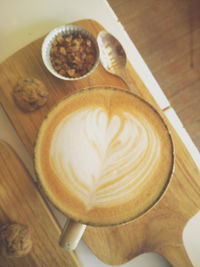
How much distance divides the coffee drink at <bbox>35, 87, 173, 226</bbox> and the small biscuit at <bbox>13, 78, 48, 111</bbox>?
10 cm

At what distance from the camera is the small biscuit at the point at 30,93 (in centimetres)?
→ 55

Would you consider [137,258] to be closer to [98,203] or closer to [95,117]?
[98,203]

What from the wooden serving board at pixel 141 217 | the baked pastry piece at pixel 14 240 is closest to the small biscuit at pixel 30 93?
the wooden serving board at pixel 141 217

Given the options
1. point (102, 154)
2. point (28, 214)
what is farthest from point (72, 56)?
Answer: point (28, 214)

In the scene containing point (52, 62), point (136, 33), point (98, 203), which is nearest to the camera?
point (98, 203)

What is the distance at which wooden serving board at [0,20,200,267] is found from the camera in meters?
0.58

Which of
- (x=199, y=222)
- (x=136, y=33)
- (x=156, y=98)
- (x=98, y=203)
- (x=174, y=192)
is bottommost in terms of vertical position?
(x=199, y=222)

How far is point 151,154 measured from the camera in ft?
1.58

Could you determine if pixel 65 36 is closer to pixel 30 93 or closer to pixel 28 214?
pixel 30 93

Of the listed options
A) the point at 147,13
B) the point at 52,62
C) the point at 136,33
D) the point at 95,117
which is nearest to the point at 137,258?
the point at 95,117

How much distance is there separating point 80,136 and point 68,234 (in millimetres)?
204

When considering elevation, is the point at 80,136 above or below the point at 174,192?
above

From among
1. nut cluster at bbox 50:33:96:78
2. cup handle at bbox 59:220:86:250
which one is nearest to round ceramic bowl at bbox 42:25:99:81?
nut cluster at bbox 50:33:96:78

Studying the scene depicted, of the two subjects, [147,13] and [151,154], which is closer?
[151,154]
